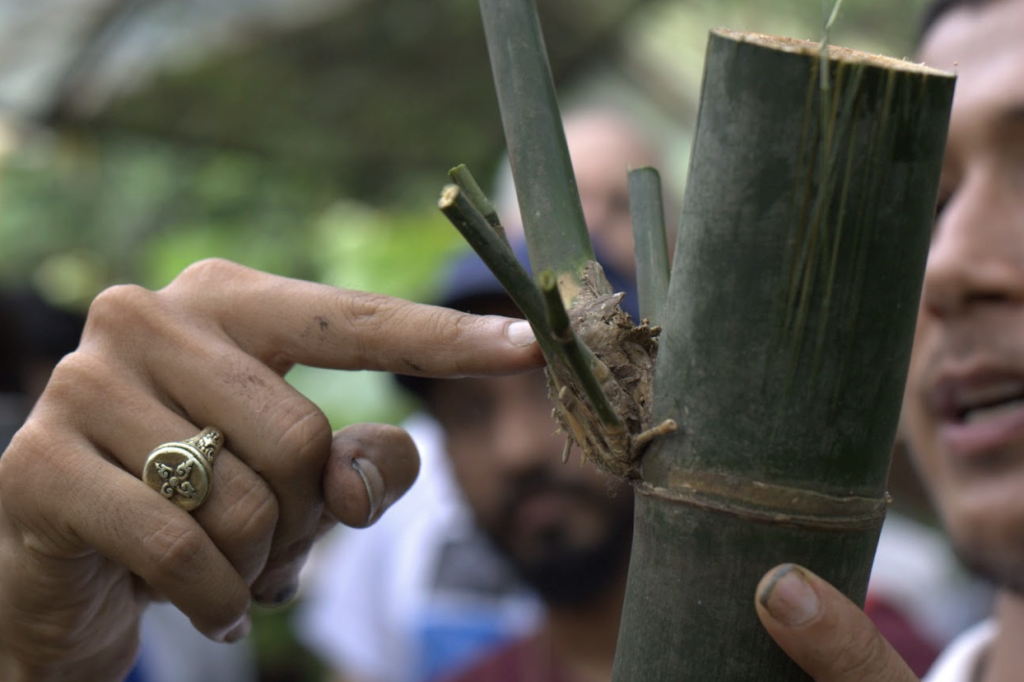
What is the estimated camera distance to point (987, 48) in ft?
4.57

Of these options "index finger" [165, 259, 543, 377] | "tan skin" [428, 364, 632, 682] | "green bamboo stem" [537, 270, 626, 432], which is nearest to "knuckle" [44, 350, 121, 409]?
"index finger" [165, 259, 543, 377]

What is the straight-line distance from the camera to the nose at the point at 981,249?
1274 mm

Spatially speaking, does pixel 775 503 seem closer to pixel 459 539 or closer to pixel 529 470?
pixel 529 470

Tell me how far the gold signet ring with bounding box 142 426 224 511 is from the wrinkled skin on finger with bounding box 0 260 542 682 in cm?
1

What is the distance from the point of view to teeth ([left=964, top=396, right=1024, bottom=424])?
133 centimetres

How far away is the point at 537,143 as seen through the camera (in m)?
0.90

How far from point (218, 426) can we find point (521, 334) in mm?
337

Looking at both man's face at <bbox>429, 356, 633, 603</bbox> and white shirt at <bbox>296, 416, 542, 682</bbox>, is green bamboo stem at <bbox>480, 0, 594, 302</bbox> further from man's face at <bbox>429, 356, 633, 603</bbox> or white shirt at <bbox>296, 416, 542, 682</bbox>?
white shirt at <bbox>296, 416, 542, 682</bbox>

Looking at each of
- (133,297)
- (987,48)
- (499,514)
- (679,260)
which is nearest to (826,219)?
(679,260)

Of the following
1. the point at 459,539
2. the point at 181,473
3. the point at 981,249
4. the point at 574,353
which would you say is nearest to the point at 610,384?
the point at 574,353

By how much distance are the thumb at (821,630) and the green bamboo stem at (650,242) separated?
0.28 m

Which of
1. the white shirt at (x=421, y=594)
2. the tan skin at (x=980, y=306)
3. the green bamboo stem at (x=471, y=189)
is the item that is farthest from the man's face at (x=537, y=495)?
the green bamboo stem at (x=471, y=189)

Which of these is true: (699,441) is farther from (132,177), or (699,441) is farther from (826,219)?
(132,177)

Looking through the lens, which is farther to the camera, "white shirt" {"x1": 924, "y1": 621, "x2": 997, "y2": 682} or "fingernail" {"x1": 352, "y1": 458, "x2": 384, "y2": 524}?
"white shirt" {"x1": 924, "y1": 621, "x2": 997, "y2": 682}
